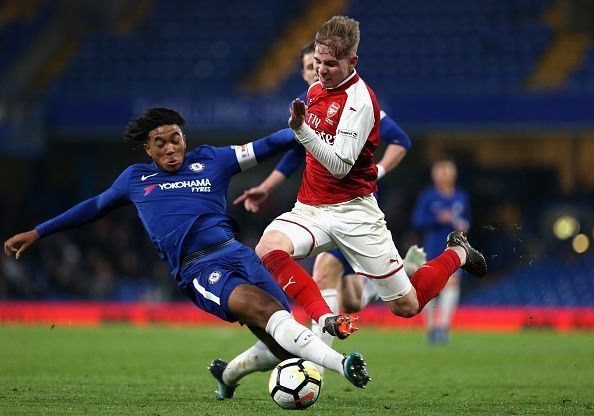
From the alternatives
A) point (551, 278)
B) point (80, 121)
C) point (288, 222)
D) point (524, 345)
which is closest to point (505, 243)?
point (551, 278)

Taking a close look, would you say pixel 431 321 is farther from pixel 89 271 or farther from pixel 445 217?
pixel 89 271

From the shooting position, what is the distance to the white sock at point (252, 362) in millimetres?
7625

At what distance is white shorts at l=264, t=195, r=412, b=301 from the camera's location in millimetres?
7465

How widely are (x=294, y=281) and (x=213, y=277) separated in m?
0.50

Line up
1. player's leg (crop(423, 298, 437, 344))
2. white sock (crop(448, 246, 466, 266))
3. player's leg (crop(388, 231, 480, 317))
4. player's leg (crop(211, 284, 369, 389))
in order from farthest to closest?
player's leg (crop(423, 298, 437, 344)) < white sock (crop(448, 246, 466, 266)) < player's leg (crop(388, 231, 480, 317)) < player's leg (crop(211, 284, 369, 389))

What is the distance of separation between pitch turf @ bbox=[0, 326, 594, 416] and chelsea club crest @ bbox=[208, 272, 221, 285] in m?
0.77

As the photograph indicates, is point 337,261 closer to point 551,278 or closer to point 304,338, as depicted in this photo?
point 304,338

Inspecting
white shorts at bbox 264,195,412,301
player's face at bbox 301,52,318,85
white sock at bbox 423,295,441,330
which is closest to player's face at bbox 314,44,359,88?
white shorts at bbox 264,195,412,301

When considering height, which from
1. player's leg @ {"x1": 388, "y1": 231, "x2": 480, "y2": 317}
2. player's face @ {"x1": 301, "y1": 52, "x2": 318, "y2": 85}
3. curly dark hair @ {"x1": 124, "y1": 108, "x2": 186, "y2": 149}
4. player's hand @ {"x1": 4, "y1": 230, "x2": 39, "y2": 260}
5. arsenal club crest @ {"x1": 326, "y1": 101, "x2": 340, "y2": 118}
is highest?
player's face @ {"x1": 301, "y1": 52, "x2": 318, "y2": 85}

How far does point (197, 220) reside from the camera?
7.44 metres

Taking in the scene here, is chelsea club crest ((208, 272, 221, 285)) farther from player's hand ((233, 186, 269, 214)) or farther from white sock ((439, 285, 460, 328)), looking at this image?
white sock ((439, 285, 460, 328))

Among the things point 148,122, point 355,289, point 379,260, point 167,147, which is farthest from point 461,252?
point 148,122

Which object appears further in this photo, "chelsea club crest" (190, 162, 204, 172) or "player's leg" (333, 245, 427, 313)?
"player's leg" (333, 245, 427, 313)

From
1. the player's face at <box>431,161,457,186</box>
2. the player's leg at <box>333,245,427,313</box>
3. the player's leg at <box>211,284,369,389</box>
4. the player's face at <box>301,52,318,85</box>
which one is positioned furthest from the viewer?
the player's face at <box>431,161,457,186</box>
